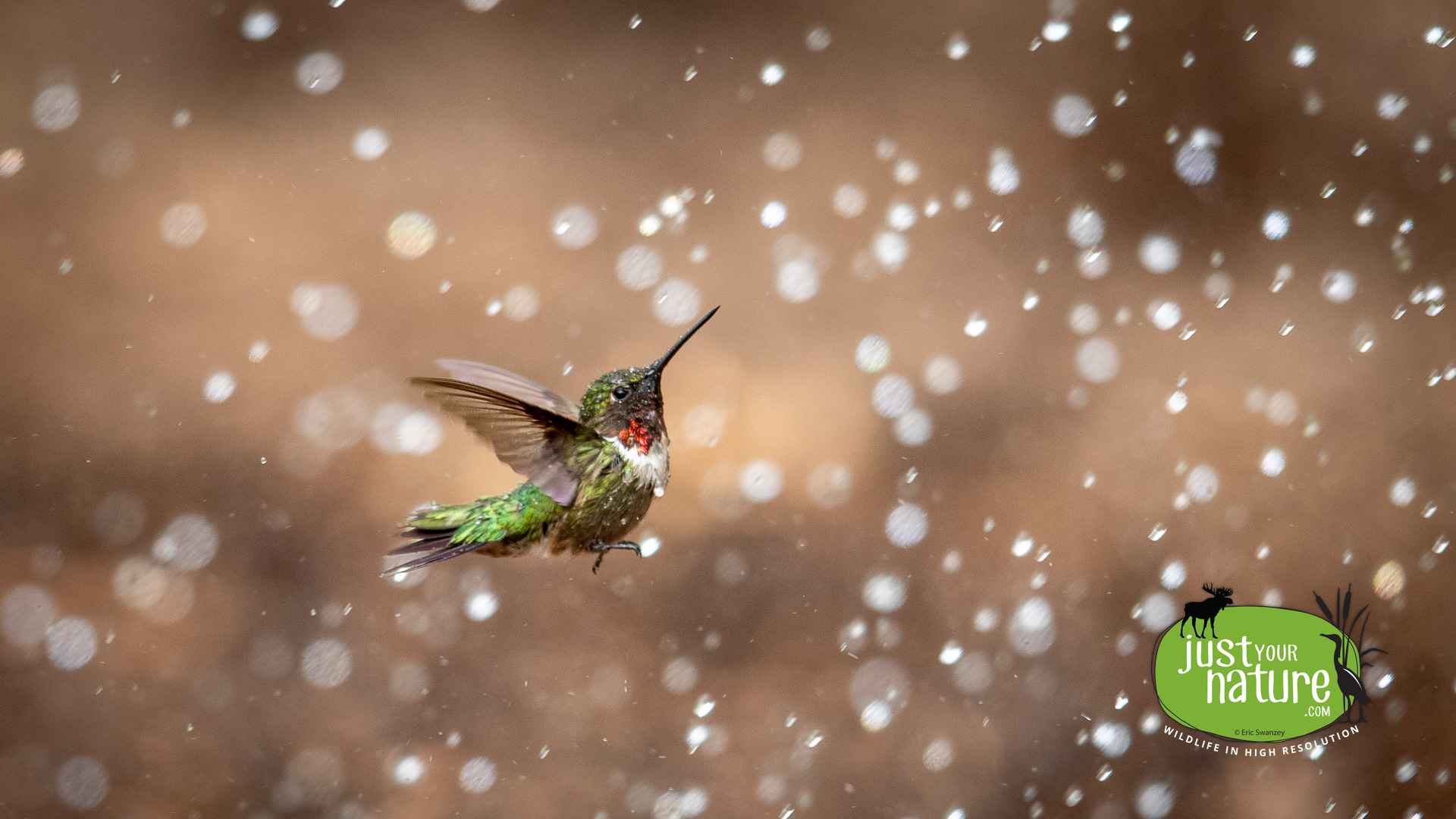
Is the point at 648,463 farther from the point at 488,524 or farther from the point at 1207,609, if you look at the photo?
the point at 1207,609

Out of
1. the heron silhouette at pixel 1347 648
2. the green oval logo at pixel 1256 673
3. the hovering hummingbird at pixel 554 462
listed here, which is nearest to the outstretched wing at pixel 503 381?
the hovering hummingbird at pixel 554 462

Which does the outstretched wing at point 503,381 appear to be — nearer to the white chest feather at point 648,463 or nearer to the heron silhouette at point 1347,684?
the white chest feather at point 648,463

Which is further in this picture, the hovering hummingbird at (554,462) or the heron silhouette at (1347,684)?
the heron silhouette at (1347,684)

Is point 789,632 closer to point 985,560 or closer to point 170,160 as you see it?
point 985,560

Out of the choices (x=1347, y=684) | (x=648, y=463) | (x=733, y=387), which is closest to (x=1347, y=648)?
(x=1347, y=684)

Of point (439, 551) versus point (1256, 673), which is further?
point (1256, 673)
